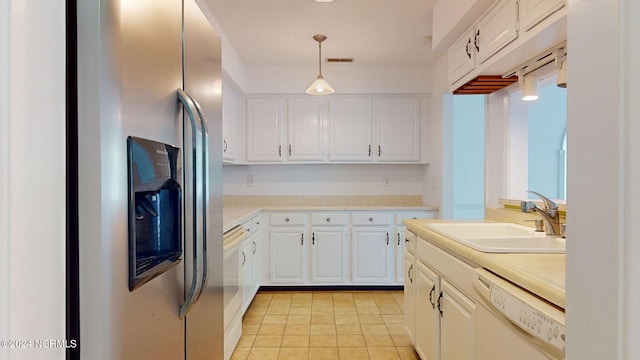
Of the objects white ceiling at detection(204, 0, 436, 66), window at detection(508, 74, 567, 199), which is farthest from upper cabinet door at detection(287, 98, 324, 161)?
window at detection(508, 74, 567, 199)

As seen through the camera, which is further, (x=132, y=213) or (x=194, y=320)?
(x=194, y=320)

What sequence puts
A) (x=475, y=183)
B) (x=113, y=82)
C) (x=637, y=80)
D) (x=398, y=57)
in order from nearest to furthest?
(x=637, y=80)
(x=113, y=82)
(x=398, y=57)
(x=475, y=183)

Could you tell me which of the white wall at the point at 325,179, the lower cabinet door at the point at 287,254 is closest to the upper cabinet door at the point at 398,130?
the white wall at the point at 325,179

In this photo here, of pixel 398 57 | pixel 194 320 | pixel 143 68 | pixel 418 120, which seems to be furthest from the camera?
pixel 418 120

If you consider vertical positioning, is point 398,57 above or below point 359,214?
above

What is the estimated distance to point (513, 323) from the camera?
104cm

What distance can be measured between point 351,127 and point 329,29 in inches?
47.1

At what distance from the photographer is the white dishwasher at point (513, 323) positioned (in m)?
0.86

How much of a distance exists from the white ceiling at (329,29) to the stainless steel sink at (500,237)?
5.20ft

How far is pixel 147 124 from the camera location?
2.69 feet
